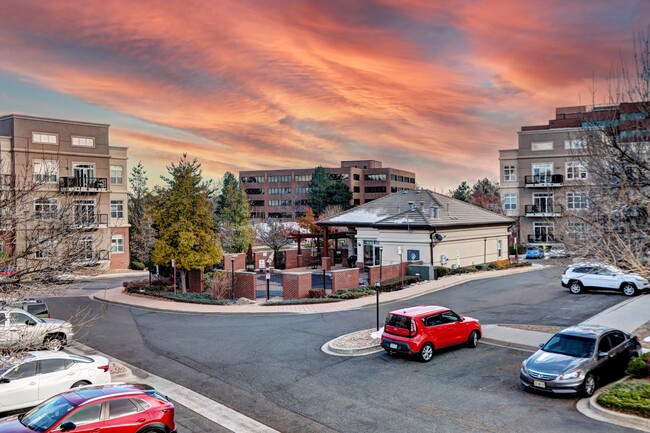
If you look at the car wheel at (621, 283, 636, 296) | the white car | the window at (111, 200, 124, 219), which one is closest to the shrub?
the window at (111, 200, 124, 219)

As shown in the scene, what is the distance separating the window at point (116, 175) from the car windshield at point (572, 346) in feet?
156

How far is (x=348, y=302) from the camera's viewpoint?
99.2ft

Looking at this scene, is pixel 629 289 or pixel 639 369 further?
pixel 629 289

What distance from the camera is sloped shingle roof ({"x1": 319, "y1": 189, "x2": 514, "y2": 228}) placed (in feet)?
141

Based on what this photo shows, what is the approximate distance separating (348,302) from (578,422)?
59.8ft

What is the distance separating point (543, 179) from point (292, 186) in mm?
78044

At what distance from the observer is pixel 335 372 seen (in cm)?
1695

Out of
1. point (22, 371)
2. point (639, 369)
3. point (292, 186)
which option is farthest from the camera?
point (292, 186)

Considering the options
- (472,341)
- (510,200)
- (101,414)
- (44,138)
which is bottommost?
(472,341)

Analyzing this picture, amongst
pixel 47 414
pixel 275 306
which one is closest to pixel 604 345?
pixel 47 414

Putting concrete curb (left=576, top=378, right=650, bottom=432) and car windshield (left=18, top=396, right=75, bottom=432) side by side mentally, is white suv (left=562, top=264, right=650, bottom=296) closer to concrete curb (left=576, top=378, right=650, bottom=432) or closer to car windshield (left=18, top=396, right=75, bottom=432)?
concrete curb (left=576, top=378, right=650, bottom=432)

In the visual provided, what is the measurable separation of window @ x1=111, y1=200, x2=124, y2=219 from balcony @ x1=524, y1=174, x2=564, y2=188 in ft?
146

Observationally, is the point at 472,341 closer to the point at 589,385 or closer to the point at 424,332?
the point at 424,332

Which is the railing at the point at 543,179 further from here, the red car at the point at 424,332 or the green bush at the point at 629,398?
the green bush at the point at 629,398
